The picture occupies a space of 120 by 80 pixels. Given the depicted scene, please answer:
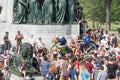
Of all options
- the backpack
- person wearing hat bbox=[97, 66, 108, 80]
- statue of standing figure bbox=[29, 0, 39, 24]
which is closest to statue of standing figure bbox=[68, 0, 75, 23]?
statue of standing figure bbox=[29, 0, 39, 24]

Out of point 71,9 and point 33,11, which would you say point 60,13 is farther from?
point 33,11

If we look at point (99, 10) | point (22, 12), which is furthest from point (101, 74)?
point (99, 10)

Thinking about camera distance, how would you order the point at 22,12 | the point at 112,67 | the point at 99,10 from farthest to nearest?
1. the point at 99,10
2. the point at 22,12
3. the point at 112,67

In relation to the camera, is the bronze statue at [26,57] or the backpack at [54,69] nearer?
the bronze statue at [26,57]

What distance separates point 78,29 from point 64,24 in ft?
4.07

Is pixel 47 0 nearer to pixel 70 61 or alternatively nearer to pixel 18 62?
pixel 70 61

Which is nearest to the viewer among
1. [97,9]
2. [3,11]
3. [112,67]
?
[112,67]

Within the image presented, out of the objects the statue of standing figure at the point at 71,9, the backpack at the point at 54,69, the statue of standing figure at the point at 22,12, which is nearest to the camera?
the backpack at the point at 54,69

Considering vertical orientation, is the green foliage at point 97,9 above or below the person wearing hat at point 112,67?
above

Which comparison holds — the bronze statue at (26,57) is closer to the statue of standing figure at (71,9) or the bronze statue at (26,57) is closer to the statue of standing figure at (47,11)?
the statue of standing figure at (47,11)

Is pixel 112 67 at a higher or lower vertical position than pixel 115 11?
lower

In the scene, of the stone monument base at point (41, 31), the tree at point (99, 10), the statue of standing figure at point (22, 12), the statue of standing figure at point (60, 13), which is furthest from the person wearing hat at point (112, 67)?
the tree at point (99, 10)

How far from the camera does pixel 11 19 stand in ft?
98.6

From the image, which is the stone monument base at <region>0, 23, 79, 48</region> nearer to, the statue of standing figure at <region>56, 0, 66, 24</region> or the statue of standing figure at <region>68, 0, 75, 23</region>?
the statue of standing figure at <region>56, 0, 66, 24</region>
